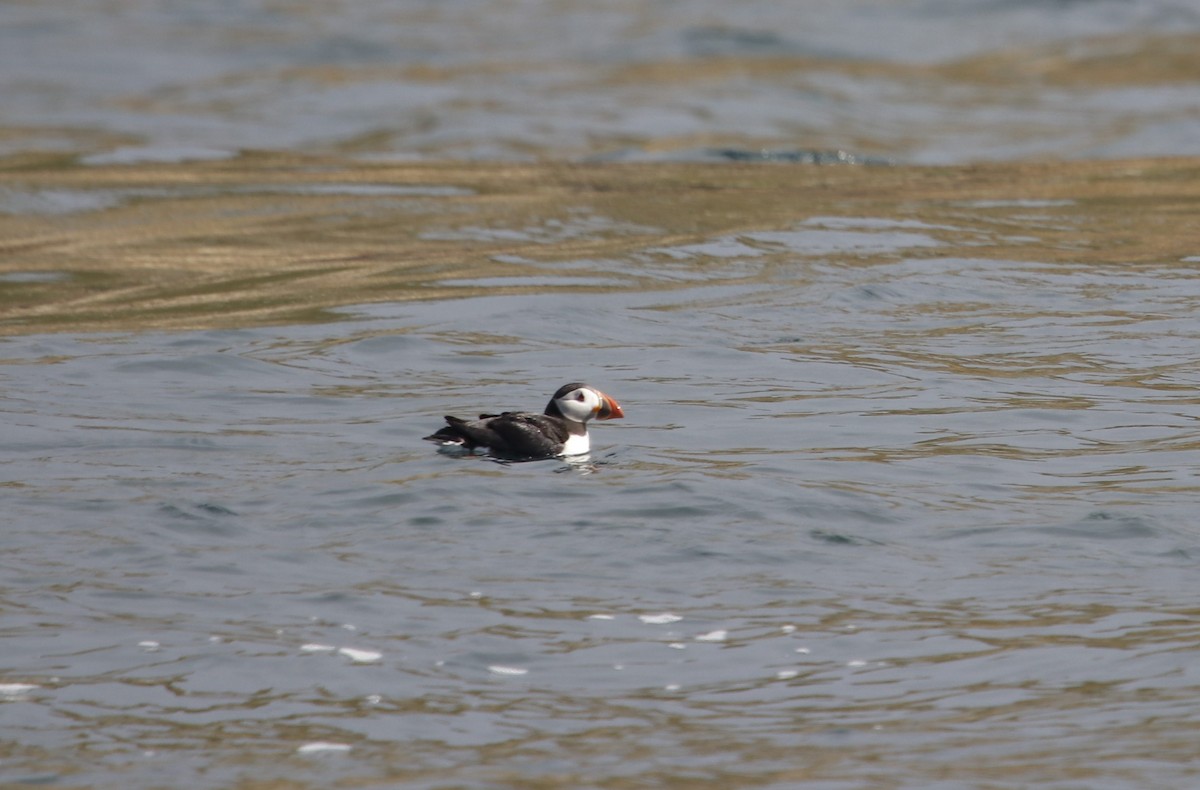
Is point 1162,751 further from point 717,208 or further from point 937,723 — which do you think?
point 717,208

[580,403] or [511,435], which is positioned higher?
[580,403]

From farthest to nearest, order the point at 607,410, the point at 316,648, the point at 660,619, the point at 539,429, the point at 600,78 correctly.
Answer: the point at 600,78 → the point at 607,410 → the point at 539,429 → the point at 660,619 → the point at 316,648

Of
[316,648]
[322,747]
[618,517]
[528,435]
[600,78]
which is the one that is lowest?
[322,747]

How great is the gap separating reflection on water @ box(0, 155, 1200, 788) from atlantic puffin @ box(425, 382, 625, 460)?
18cm

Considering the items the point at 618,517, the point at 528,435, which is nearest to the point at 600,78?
the point at 528,435

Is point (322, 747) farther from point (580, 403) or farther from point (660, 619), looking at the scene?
point (580, 403)

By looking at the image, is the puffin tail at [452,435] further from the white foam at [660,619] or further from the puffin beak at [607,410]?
the white foam at [660,619]

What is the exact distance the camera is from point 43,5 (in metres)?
45.9

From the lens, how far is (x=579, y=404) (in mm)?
11711

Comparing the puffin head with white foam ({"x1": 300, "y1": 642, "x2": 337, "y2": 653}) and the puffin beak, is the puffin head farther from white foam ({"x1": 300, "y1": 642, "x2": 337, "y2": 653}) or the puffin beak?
white foam ({"x1": 300, "y1": 642, "x2": 337, "y2": 653})

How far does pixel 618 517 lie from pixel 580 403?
179 centimetres

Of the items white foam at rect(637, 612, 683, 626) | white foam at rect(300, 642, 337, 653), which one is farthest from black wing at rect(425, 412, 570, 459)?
white foam at rect(300, 642, 337, 653)

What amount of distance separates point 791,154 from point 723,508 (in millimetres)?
18750

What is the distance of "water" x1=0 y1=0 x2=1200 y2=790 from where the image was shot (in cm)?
732
